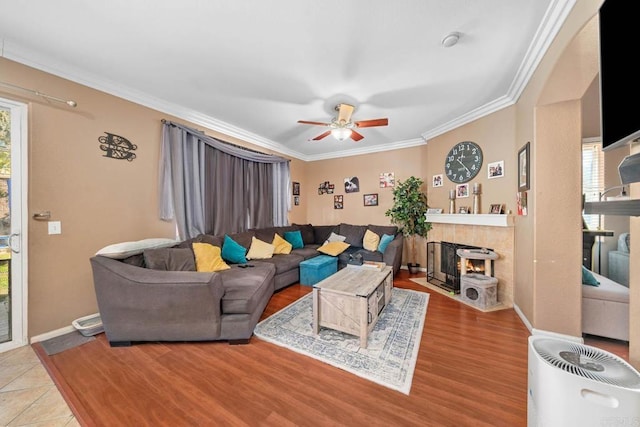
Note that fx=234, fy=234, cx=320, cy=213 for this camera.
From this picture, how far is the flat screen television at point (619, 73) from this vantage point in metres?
0.97

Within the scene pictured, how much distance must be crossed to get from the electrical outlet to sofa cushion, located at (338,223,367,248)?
163 inches

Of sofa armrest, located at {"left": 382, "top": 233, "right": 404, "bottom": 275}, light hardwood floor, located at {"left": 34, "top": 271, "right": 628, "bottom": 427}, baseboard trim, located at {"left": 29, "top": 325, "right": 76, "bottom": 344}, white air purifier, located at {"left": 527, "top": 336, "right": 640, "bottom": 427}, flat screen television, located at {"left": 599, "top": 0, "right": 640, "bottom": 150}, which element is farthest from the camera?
sofa armrest, located at {"left": 382, "top": 233, "right": 404, "bottom": 275}

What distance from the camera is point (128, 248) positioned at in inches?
93.3

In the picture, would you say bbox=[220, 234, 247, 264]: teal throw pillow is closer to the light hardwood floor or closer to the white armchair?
the light hardwood floor

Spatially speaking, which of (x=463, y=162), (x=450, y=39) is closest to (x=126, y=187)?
(x=450, y=39)

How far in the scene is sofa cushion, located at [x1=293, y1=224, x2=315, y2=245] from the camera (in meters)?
5.32

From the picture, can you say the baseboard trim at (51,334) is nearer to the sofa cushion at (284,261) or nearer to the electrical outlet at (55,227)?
the electrical outlet at (55,227)

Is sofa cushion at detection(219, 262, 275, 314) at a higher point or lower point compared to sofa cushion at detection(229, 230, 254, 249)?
lower

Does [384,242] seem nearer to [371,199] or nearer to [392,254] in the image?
[392,254]

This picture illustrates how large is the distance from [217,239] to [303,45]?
2.71 m

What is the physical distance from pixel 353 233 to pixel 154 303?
371 cm

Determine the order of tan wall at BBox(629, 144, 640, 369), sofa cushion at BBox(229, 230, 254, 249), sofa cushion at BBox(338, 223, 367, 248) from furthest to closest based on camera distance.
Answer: sofa cushion at BBox(338, 223, 367, 248) < sofa cushion at BBox(229, 230, 254, 249) < tan wall at BBox(629, 144, 640, 369)

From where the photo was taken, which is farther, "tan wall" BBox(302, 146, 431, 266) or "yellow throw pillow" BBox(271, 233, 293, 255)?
"tan wall" BBox(302, 146, 431, 266)

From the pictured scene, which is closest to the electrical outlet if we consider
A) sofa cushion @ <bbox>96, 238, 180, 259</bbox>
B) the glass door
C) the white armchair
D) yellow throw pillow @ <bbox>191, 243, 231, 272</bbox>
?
the glass door
